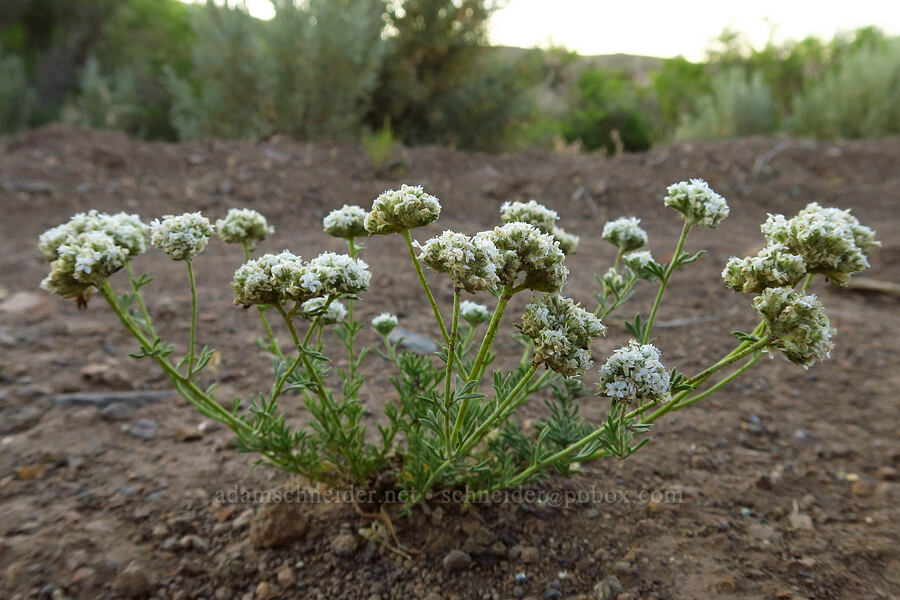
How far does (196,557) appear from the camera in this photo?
7.39 ft

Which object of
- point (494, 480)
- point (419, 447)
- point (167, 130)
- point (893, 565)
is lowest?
point (893, 565)

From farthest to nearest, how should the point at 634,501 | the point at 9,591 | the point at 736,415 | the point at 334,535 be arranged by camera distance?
1. the point at 736,415
2. the point at 634,501
3. the point at 334,535
4. the point at 9,591

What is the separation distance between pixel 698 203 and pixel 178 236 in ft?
5.58

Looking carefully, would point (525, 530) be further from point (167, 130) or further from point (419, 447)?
point (167, 130)

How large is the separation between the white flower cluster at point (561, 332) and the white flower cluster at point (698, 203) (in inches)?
25.5

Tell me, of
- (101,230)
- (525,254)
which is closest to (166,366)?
(101,230)

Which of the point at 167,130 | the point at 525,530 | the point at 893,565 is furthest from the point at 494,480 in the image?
the point at 167,130

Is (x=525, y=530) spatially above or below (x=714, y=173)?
below

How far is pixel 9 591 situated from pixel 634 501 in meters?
2.27

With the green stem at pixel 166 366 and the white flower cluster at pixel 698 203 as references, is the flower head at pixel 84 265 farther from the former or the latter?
the white flower cluster at pixel 698 203

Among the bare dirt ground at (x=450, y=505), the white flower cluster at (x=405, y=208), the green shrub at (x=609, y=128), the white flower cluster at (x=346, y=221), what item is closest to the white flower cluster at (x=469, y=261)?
the white flower cluster at (x=405, y=208)

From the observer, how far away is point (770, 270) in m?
1.77

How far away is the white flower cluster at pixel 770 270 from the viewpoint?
5.76ft

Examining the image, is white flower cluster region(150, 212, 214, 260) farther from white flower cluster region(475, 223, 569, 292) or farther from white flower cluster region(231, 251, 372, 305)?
white flower cluster region(475, 223, 569, 292)
